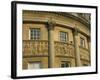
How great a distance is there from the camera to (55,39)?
2240 mm

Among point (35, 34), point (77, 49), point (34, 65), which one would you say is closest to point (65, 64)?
point (77, 49)

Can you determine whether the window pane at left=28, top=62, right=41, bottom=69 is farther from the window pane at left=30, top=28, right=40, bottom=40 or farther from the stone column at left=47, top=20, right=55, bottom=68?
the window pane at left=30, top=28, right=40, bottom=40

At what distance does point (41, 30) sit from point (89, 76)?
26.3 inches

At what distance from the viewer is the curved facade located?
2137 mm

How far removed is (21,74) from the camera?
209 centimetres

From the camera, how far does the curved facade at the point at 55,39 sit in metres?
2.14

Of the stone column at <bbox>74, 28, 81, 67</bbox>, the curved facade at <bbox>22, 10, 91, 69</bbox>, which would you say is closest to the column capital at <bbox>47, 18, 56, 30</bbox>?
the curved facade at <bbox>22, 10, 91, 69</bbox>

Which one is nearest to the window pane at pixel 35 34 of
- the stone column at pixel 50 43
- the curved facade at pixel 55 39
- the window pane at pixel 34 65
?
the curved facade at pixel 55 39

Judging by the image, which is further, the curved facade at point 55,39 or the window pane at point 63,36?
the window pane at point 63,36

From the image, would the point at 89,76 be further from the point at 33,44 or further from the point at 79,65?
the point at 33,44

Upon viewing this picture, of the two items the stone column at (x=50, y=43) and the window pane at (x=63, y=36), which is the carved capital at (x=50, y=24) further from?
the window pane at (x=63, y=36)

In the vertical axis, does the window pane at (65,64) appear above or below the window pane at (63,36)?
below

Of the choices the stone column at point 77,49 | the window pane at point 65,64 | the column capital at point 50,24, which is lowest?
the window pane at point 65,64

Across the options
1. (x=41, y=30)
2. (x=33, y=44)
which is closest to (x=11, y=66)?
(x=33, y=44)
